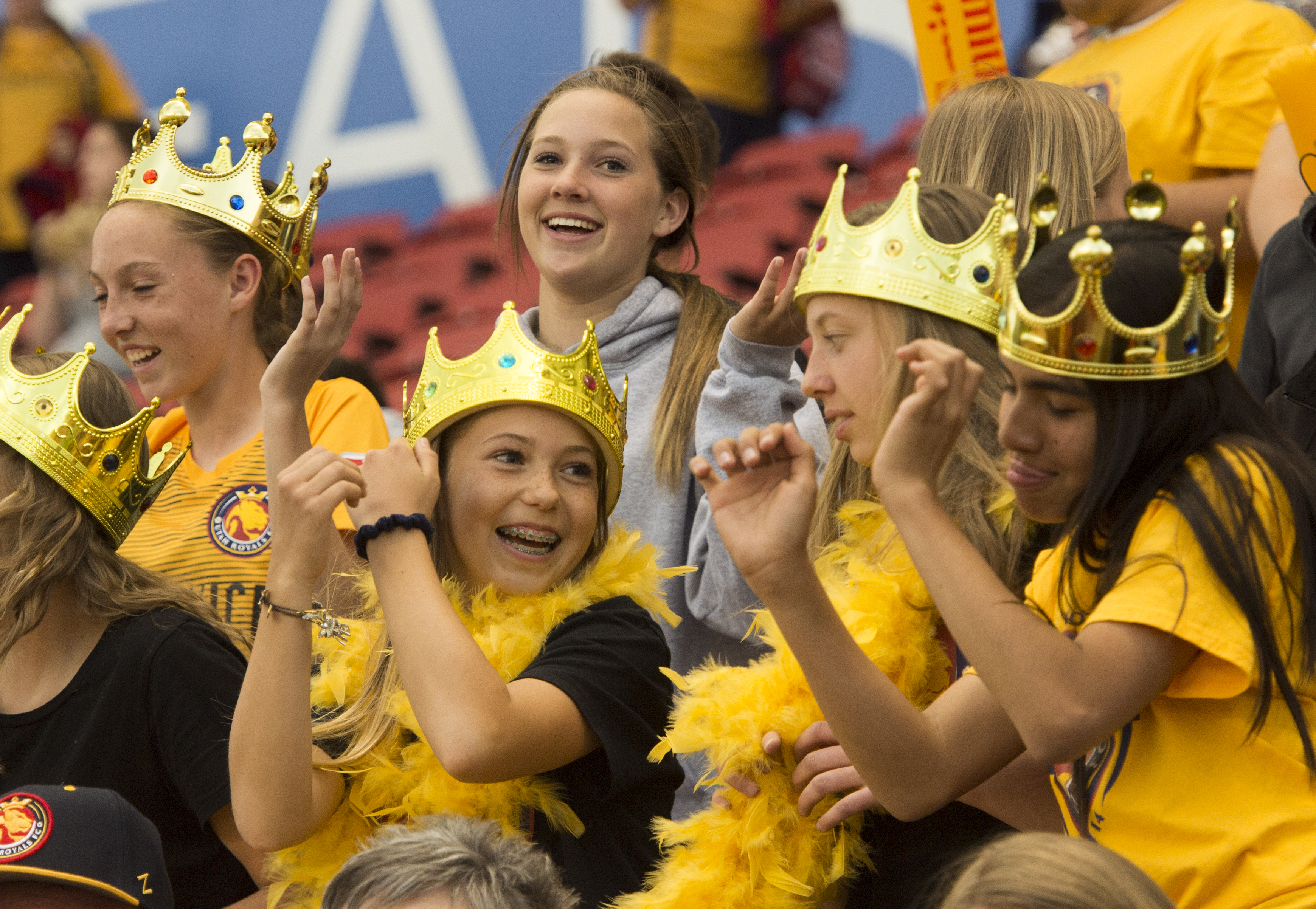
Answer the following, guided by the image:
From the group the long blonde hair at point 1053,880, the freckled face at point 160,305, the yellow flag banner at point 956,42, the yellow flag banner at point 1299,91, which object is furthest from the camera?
the yellow flag banner at point 956,42

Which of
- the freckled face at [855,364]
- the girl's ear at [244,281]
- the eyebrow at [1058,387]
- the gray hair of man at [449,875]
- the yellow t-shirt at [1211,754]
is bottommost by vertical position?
the yellow t-shirt at [1211,754]

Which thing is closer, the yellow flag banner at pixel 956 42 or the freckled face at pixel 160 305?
the freckled face at pixel 160 305

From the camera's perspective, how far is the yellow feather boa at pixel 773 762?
7.45 ft

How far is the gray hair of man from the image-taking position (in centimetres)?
176

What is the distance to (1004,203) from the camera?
2215 mm

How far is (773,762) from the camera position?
2299 millimetres

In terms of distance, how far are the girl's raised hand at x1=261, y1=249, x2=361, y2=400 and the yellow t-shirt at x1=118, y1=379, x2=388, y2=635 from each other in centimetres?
24

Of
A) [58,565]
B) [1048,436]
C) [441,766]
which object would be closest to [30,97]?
[58,565]

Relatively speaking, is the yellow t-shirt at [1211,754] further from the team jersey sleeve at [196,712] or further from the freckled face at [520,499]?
the team jersey sleeve at [196,712]

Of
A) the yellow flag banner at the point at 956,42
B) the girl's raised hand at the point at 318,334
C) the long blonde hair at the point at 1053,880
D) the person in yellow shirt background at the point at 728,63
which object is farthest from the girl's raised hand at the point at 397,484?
the person in yellow shirt background at the point at 728,63

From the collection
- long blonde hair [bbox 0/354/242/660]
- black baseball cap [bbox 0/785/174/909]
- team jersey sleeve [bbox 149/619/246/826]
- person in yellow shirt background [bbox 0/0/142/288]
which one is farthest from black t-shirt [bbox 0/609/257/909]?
person in yellow shirt background [bbox 0/0/142/288]

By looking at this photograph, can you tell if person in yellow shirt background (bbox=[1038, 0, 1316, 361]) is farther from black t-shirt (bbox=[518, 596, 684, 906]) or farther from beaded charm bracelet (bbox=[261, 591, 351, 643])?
beaded charm bracelet (bbox=[261, 591, 351, 643])

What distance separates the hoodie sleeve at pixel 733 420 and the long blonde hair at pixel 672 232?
0.62 ft

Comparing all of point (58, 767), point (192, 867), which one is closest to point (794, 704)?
point (192, 867)
